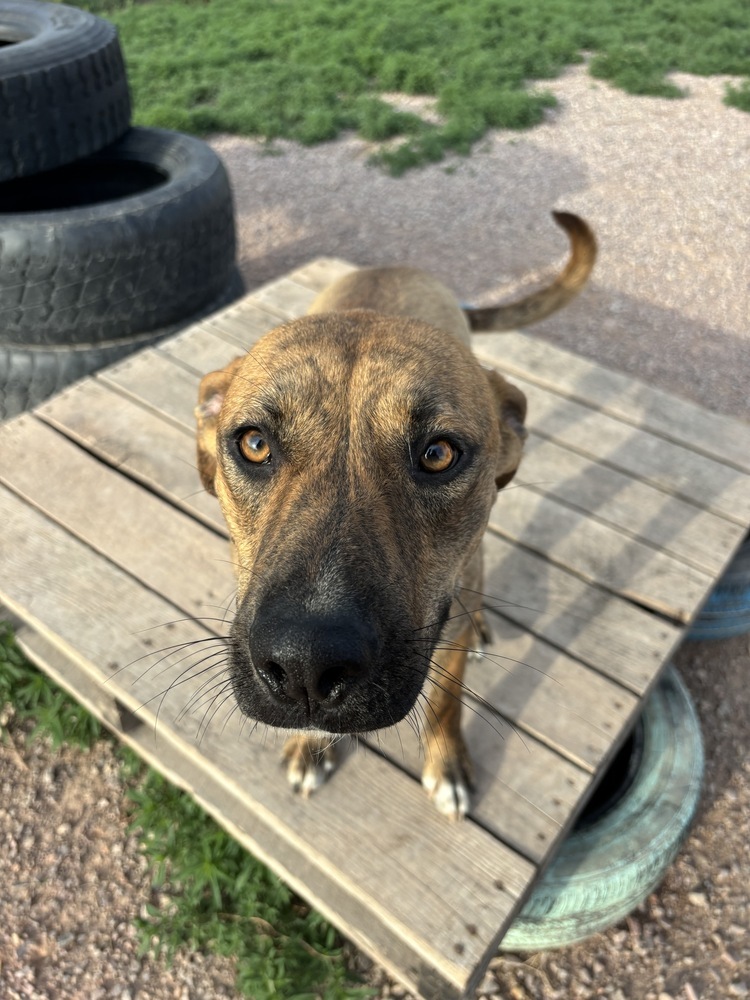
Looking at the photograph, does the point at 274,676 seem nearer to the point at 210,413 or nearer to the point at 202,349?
the point at 210,413

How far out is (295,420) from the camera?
2.08m

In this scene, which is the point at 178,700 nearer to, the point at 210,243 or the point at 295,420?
the point at 295,420

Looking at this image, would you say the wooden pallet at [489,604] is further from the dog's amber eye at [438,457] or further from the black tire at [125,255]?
the dog's amber eye at [438,457]

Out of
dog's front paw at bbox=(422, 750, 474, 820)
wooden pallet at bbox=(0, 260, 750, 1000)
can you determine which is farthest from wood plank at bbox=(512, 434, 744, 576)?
dog's front paw at bbox=(422, 750, 474, 820)

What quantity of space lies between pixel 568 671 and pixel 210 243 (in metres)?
3.85

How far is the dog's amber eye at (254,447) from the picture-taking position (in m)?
2.17

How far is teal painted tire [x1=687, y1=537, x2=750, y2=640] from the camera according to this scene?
379 centimetres

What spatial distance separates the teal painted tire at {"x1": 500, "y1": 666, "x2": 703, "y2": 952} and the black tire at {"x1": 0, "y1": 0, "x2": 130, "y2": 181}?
5128 mm

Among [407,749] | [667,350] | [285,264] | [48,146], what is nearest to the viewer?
[407,749]

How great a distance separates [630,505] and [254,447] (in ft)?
7.86

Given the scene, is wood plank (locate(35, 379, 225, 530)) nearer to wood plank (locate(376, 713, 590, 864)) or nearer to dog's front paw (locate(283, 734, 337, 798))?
dog's front paw (locate(283, 734, 337, 798))

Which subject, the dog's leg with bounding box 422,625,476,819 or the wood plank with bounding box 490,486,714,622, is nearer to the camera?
the dog's leg with bounding box 422,625,476,819

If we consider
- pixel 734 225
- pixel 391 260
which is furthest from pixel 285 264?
pixel 734 225

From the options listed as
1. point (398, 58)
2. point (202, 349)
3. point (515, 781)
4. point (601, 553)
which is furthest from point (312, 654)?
point (398, 58)
